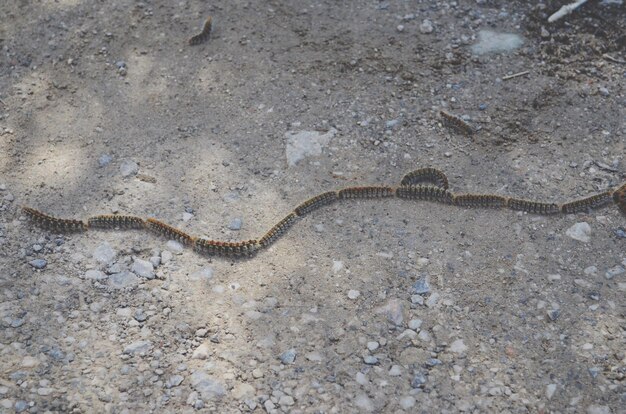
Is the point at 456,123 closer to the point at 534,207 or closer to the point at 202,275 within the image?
the point at 534,207

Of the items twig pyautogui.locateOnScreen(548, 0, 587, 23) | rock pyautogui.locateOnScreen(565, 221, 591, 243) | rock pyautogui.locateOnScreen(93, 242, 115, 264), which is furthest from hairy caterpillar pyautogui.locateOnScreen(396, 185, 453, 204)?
twig pyautogui.locateOnScreen(548, 0, 587, 23)

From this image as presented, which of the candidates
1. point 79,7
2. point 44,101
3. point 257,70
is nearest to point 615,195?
point 257,70

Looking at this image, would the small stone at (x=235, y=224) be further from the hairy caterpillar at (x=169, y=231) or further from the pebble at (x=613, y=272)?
the pebble at (x=613, y=272)

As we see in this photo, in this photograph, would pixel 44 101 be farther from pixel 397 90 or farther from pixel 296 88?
pixel 397 90

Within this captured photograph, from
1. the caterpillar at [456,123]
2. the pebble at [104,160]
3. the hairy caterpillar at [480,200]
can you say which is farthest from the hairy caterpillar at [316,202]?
the pebble at [104,160]

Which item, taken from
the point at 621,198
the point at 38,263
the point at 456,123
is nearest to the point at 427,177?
the point at 456,123

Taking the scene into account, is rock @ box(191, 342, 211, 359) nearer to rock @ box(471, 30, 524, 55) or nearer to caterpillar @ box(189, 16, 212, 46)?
caterpillar @ box(189, 16, 212, 46)
